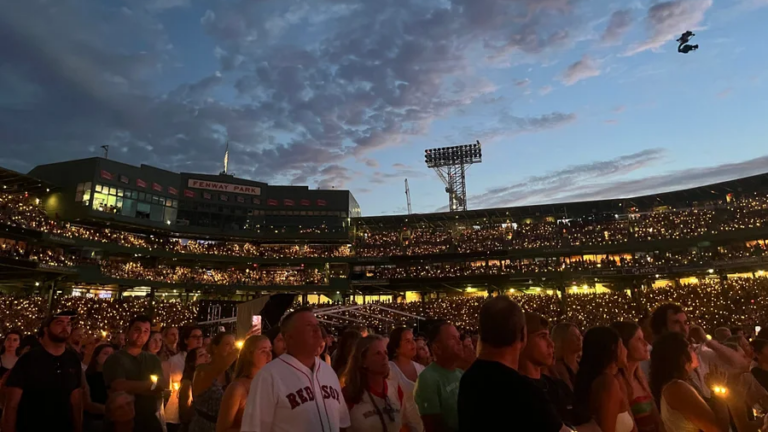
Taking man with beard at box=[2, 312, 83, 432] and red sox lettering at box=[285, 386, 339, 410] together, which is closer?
red sox lettering at box=[285, 386, 339, 410]

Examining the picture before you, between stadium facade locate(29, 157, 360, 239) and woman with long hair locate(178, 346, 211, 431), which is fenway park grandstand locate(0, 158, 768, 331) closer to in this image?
stadium facade locate(29, 157, 360, 239)

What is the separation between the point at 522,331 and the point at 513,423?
1.87 ft

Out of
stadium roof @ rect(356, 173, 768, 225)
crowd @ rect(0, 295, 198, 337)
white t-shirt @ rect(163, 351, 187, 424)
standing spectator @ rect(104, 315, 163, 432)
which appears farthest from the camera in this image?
stadium roof @ rect(356, 173, 768, 225)

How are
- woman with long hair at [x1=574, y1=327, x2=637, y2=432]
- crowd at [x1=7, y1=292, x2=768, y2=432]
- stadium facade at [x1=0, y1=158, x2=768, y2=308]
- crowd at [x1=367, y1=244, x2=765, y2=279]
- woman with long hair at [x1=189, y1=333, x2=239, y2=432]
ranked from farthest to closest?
1. stadium facade at [x1=0, y1=158, x2=768, y2=308]
2. crowd at [x1=367, y1=244, x2=765, y2=279]
3. woman with long hair at [x1=189, y1=333, x2=239, y2=432]
4. woman with long hair at [x1=574, y1=327, x2=637, y2=432]
5. crowd at [x1=7, y1=292, x2=768, y2=432]

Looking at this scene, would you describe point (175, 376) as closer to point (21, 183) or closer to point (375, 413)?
point (375, 413)

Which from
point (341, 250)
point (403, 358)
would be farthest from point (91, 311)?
point (403, 358)

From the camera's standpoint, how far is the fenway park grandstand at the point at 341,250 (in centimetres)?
3503

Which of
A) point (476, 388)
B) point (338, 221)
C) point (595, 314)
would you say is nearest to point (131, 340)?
point (476, 388)

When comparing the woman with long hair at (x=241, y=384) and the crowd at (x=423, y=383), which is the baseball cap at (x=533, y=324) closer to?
the crowd at (x=423, y=383)

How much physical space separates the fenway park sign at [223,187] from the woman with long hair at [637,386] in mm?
56900

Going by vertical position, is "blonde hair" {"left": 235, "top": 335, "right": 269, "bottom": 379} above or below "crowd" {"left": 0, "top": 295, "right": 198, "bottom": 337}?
above

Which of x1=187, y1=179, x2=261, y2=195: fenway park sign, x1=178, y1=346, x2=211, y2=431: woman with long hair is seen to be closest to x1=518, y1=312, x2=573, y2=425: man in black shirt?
x1=178, y1=346, x2=211, y2=431: woman with long hair

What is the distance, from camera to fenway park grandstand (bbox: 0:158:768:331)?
35.0 metres

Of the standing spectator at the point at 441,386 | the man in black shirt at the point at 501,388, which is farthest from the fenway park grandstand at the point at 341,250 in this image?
the man in black shirt at the point at 501,388
